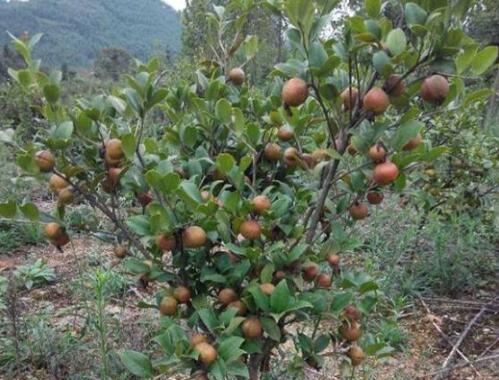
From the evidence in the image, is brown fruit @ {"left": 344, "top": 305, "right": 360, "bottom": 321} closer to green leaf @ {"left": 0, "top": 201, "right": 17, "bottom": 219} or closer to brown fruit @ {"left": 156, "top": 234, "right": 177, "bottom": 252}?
brown fruit @ {"left": 156, "top": 234, "right": 177, "bottom": 252}

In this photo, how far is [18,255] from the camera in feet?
13.3

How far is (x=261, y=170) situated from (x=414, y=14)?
63cm

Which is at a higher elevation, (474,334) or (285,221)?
(285,221)

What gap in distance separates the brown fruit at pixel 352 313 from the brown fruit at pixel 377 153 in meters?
0.47

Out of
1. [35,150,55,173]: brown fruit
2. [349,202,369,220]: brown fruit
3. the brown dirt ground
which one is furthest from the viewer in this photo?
the brown dirt ground

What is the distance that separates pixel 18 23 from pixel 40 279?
50184 mm

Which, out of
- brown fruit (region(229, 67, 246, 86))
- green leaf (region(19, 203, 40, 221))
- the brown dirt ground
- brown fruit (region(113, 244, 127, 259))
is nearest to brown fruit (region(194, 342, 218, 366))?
brown fruit (region(113, 244, 127, 259))

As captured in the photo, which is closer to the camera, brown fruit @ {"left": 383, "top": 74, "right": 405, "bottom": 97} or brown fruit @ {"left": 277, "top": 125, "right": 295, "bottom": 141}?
brown fruit @ {"left": 383, "top": 74, "right": 405, "bottom": 97}

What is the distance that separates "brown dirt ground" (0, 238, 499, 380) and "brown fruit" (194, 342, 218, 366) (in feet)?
3.78

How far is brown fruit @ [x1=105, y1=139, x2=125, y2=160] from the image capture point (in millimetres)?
1269

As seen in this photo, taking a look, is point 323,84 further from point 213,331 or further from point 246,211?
point 213,331

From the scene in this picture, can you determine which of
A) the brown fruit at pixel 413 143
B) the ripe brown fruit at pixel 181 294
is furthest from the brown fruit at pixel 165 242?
the brown fruit at pixel 413 143

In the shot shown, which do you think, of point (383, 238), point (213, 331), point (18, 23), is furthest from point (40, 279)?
point (18, 23)

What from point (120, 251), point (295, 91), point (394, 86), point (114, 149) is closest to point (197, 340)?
point (120, 251)
